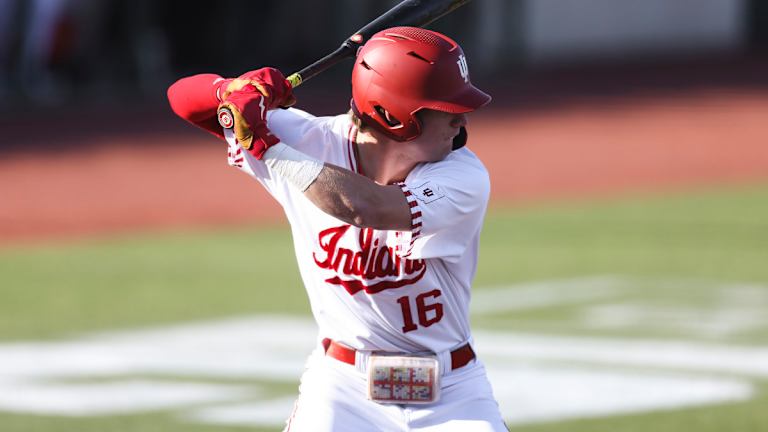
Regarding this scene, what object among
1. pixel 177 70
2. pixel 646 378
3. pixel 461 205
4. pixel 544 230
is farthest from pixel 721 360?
pixel 177 70

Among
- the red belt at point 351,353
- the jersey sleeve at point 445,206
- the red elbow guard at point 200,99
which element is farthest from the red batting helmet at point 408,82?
the red belt at point 351,353

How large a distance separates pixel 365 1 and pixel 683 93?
5971 mm

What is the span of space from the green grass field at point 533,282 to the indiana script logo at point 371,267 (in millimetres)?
2320

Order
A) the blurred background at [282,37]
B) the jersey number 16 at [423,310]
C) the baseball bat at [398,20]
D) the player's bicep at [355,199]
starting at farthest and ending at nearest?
the blurred background at [282,37] < the baseball bat at [398,20] < the jersey number 16 at [423,310] < the player's bicep at [355,199]

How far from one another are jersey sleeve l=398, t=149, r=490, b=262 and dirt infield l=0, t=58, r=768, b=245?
9.57 m

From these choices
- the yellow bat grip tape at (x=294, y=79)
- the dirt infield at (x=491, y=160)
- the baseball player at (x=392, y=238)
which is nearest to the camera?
the baseball player at (x=392, y=238)

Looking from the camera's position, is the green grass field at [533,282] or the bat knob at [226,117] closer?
the bat knob at [226,117]

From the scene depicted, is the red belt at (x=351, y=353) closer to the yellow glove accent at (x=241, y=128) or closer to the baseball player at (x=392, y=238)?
the baseball player at (x=392, y=238)

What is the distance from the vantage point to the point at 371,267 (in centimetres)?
465

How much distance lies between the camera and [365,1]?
26.7m

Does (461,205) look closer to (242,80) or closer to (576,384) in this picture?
(242,80)

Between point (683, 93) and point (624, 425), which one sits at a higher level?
point (683, 93)

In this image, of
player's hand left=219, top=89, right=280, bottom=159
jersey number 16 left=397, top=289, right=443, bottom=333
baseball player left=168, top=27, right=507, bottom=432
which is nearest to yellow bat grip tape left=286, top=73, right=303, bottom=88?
baseball player left=168, top=27, right=507, bottom=432

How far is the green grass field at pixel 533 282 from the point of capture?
726cm
